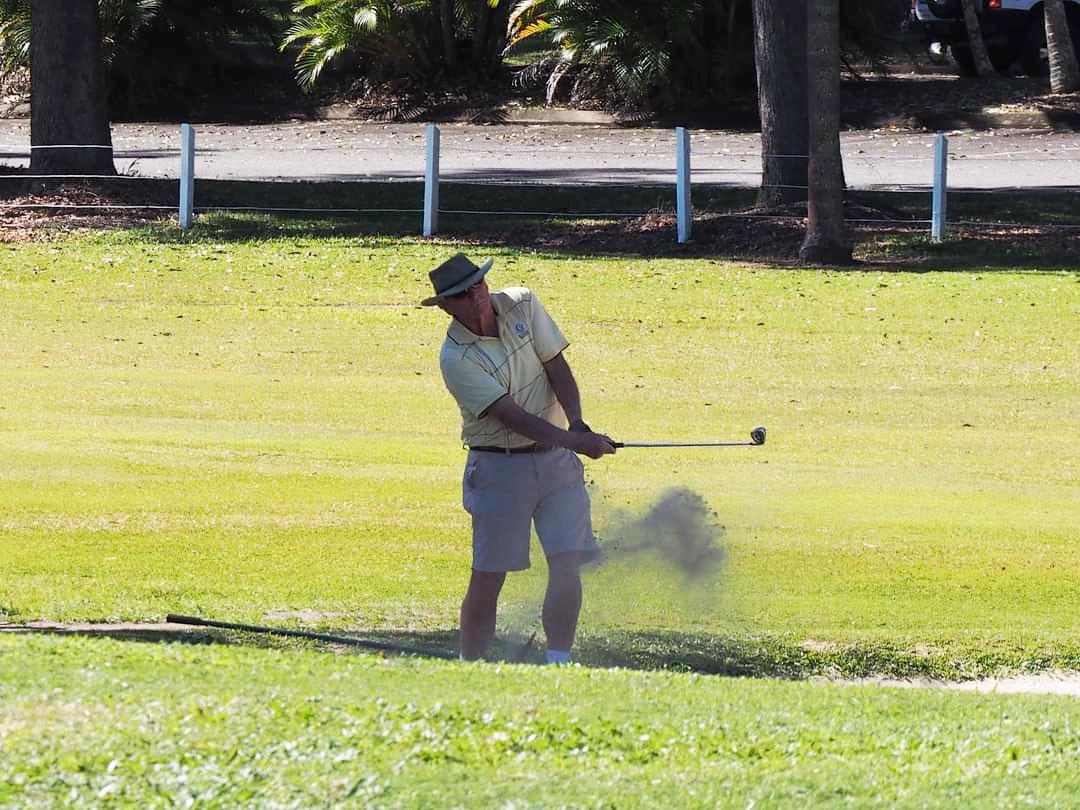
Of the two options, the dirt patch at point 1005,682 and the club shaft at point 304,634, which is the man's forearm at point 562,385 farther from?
the dirt patch at point 1005,682

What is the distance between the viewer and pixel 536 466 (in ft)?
24.6

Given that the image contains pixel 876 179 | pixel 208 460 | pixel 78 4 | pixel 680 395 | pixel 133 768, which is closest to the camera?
pixel 133 768

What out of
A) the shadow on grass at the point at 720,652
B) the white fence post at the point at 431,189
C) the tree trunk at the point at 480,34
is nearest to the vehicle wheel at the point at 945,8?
the tree trunk at the point at 480,34

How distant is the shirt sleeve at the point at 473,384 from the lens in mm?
7246

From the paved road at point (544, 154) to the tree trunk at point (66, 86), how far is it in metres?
1.90

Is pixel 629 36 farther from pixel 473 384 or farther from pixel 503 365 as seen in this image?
pixel 473 384

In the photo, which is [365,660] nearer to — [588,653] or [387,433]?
[588,653]

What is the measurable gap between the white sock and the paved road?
60.9 ft

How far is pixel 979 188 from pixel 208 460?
15.3m

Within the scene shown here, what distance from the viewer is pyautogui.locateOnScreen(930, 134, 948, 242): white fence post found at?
2180 centimetres

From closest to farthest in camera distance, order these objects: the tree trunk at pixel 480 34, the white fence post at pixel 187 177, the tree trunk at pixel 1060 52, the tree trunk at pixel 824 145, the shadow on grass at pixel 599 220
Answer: the tree trunk at pixel 824 145 < the shadow on grass at pixel 599 220 < the white fence post at pixel 187 177 < the tree trunk at pixel 1060 52 < the tree trunk at pixel 480 34

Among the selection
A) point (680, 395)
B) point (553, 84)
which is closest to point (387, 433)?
point (680, 395)

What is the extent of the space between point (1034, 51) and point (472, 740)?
33.0m

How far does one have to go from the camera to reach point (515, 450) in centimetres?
749
